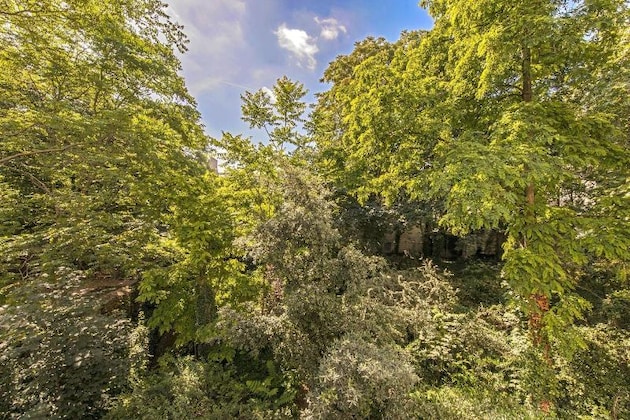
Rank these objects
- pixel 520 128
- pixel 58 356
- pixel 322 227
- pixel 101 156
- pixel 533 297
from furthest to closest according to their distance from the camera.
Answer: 1. pixel 101 156
2. pixel 533 297
3. pixel 322 227
4. pixel 58 356
5. pixel 520 128

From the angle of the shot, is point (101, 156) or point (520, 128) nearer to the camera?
point (520, 128)

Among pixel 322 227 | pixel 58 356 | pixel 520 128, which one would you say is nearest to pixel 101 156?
pixel 58 356

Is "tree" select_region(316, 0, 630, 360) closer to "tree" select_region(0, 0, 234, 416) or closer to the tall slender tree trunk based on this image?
the tall slender tree trunk

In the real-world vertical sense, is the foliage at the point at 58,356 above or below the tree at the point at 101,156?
below

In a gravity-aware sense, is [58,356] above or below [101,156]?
below

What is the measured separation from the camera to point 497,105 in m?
5.58

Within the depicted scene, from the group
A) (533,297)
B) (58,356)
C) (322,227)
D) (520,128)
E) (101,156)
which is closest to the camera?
(520,128)

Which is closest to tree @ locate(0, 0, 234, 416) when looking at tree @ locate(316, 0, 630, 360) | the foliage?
the foliage

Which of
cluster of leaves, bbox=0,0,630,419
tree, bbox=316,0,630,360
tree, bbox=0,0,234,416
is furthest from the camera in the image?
tree, bbox=0,0,234,416

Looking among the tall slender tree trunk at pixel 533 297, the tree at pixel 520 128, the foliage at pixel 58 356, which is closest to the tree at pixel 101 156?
the foliage at pixel 58 356

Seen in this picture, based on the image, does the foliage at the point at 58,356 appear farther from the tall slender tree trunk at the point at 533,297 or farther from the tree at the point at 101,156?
the tall slender tree trunk at the point at 533,297

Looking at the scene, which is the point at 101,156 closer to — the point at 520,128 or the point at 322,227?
the point at 322,227

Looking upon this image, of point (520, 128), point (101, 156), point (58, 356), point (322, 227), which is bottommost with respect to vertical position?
point (58, 356)

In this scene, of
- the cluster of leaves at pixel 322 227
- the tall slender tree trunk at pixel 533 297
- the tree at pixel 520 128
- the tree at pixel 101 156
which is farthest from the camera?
the tree at pixel 101 156
